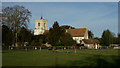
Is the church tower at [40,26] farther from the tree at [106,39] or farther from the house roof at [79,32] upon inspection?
the tree at [106,39]

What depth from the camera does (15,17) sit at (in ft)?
175

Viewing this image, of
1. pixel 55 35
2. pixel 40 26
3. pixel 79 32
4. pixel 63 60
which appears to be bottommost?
pixel 63 60

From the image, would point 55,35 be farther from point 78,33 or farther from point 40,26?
point 40,26

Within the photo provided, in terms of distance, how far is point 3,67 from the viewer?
539 inches

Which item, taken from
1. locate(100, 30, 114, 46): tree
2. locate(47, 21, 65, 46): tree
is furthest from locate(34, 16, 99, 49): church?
locate(47, 21, 65, 46): tree

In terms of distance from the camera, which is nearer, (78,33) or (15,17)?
(15,17)

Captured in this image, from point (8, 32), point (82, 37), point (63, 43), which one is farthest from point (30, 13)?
point (82, 37)

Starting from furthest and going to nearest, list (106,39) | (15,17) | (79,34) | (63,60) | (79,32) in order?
(79,32)
(79,34)
(106,39)
(15,17)
(63,60)

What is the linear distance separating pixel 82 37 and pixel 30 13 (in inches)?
2055

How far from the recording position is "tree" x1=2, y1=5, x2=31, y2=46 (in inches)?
2016

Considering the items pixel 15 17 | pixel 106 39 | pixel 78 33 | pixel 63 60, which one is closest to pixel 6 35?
pixel 15 17

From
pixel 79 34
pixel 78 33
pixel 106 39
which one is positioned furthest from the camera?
pixel 78 33

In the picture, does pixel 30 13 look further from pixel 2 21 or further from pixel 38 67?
pixel 38 67

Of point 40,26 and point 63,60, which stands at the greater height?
point 40,26
